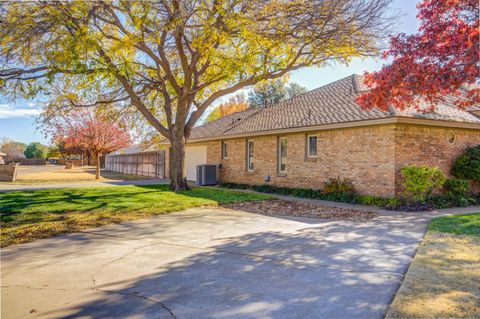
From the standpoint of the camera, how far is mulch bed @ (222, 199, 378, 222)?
9.91m

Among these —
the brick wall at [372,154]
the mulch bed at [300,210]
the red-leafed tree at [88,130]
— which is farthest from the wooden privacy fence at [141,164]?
the mulch bed at [300,210]

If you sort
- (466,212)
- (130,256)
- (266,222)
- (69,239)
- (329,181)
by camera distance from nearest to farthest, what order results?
(130,256)
(69,239)
(266,222)
(466,212)
(329,181)

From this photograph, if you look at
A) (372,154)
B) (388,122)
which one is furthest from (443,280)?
(372,154)

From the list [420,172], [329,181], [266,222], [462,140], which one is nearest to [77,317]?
[266,222]

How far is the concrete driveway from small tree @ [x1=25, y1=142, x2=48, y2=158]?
84.7m

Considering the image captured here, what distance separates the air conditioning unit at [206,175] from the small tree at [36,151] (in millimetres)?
73783

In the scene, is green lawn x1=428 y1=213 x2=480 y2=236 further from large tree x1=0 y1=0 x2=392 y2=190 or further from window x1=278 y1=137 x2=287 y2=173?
window x1=278 y1=137 x2=287 y2=173

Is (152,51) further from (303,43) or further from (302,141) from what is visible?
(302,141)

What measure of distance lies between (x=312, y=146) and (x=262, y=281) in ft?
36.1

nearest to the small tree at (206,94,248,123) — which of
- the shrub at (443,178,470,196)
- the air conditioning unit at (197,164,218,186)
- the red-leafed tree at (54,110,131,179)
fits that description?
the red-leafed tree at (54,110,131,179)

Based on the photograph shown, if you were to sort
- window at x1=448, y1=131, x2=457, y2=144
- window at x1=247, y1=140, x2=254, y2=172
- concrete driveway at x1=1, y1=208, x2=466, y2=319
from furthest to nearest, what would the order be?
window at x1=247, y1=140, x2=254, y2=172 < window at x1=448, y1=131, x2=457, y2=144 < concrete driveway at x1=1, y1=208, x2=466, y2=319

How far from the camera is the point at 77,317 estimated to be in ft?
11.7

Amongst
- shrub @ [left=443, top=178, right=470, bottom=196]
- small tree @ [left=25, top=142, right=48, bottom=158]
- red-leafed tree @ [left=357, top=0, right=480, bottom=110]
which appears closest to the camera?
red-leafed tree @ [left=357, top=0, right=480, bottom=110]

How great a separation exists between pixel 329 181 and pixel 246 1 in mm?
7061
